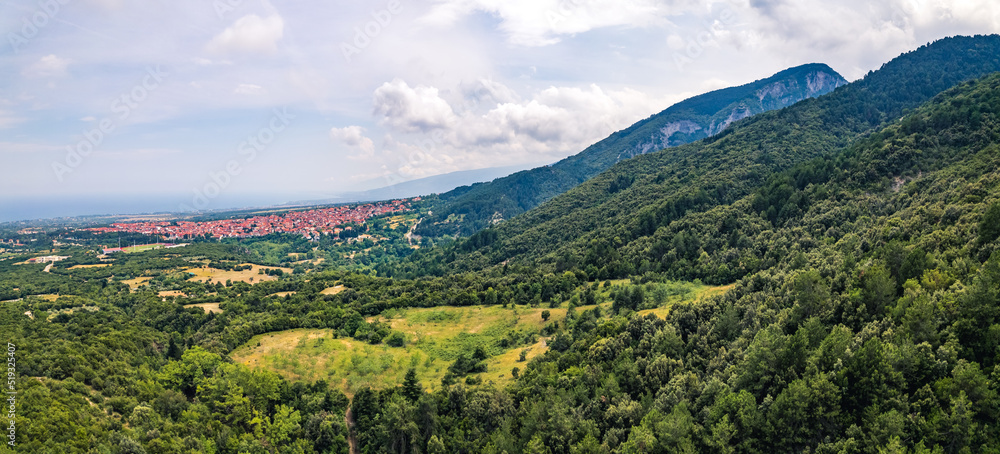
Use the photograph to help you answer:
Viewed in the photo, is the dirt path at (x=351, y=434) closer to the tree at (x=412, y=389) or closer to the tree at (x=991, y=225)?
the tree at (x=412, y=389)

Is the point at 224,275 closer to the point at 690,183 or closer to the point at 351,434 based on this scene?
the point at 351,434

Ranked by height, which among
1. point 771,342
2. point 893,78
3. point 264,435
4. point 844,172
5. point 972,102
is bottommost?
point 264,435

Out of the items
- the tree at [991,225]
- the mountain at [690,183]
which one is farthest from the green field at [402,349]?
the tree at [991,225]

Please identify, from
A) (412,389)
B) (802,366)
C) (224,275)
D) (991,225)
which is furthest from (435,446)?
(224,275)

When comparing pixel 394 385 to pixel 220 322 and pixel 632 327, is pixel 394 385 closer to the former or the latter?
pixel 632 327

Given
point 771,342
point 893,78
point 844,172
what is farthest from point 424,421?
Answer: point 893,78

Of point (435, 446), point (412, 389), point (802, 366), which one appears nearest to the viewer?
point (802, 366)
